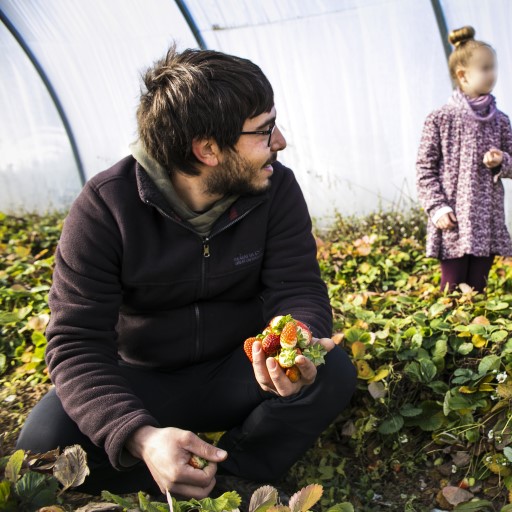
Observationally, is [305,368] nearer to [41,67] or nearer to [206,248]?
[206,248]

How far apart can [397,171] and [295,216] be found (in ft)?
8.53

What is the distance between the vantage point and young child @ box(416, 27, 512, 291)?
307 cm

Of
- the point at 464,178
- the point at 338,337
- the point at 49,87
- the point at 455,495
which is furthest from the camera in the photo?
the point at 49,87

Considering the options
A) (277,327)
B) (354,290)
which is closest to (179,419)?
(277,327)

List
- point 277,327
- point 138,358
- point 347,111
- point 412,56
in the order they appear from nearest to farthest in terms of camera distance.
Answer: point 277,327, point 138,358, point 412,56, point 347,111

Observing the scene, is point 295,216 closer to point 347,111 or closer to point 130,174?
point 130,174

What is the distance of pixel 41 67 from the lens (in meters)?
5.40

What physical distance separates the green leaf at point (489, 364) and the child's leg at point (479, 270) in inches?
39.7

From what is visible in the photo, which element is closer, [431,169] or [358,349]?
[358,349]

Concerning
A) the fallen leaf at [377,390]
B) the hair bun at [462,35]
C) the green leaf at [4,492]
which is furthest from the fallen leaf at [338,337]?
the hair bun at [462,35]

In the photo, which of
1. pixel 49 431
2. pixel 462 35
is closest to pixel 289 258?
pixel 49 431

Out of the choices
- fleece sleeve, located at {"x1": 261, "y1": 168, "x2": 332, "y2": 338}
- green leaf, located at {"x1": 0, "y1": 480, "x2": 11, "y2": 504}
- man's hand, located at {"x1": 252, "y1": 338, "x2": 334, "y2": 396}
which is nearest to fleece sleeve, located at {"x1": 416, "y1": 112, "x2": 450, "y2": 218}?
fleece sleeve, located at {"x1": 261, "y1": 168, "x2": 332, "y2": 338}

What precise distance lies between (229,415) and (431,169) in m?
1.66

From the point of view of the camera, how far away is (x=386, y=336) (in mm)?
2537
